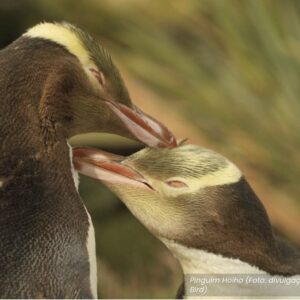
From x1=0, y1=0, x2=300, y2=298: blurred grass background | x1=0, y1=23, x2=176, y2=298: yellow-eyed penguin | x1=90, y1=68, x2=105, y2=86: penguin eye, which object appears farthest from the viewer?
x1=0, y1=0, x2=300, y2=298: blurred grass background

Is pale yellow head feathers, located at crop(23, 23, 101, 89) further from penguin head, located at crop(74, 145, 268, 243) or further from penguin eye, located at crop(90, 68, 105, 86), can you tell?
penguin head, located at crop(74, 145, 268, 243)

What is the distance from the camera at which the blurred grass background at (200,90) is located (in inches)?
72.3

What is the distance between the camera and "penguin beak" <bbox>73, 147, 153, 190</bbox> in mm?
1279

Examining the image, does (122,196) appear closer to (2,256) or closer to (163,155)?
(163,155)

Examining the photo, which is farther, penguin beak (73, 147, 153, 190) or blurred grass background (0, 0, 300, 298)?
blurred grass background (0, 0, 300, 298)

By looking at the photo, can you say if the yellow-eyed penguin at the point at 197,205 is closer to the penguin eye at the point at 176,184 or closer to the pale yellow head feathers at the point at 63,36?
the penguin eye at the point at 176,184

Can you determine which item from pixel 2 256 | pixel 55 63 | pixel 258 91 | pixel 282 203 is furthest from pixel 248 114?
pixel 2 256

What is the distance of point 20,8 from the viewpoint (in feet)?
6.93

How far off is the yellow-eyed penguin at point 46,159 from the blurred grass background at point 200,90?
19.4 inches

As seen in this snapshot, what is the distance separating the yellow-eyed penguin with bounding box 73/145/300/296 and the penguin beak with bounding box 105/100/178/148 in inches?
A: 1.2

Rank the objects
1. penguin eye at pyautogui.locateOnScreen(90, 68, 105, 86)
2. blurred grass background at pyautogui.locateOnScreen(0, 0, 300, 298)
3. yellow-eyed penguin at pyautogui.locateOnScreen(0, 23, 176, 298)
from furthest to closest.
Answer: blurred grass background at pyautogui.locateOnScreen(0, 0, 300, 298) → penguin eye at pyautogui.locateOnScreen(90, 68, 105, 86) → yellow-eyed penguin at pyautogui.locateOnScreen(0, 23, 176, 298)

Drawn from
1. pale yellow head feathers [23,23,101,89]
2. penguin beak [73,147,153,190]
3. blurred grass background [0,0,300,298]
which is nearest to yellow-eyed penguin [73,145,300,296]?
penguin beak [73,147,153,190]

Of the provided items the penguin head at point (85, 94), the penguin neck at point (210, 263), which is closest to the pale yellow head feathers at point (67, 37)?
the penguin head at point (85, 94)

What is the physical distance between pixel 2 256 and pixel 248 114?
813 mm
